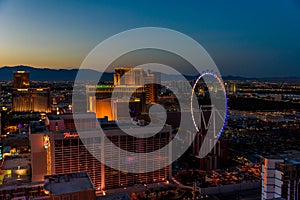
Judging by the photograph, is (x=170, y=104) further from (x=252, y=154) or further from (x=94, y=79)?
(x=252, y=154)

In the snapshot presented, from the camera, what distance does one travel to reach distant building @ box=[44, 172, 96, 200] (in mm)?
4451

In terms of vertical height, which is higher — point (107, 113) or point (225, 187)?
point (107, 113)

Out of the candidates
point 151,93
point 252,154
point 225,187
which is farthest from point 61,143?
point 151,93

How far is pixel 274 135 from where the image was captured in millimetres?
16422

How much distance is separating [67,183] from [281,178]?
3.58m

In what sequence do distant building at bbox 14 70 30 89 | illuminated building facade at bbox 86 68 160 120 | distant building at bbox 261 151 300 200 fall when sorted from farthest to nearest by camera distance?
distant building at bbox 14 70 30 89 < illuminated building facade at bbox 86 68 160 120 < distant building at bbox 261 151 300 200

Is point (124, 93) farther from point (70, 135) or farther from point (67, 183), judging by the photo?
point (67, 183)

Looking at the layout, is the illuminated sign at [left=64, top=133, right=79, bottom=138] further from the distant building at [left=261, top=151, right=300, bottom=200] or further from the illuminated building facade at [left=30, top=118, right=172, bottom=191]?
Result: the distant building at [left=261, top=151, right=300, bottom=200]

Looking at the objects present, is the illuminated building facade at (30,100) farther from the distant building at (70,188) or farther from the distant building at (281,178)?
the distant building at (281,178)

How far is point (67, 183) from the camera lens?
488 cm

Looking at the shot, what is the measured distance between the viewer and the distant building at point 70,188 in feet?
14.6

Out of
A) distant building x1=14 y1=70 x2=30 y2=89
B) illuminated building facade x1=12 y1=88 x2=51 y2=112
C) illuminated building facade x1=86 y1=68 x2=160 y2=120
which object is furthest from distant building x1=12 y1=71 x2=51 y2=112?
illuminated building facade x1=86 y1=68 x2=160 y2=120

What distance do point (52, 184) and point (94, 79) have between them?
2541cm

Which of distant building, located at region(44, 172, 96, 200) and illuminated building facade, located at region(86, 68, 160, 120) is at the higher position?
illuminated building facade, located at region(86, 68, 160, 120)
